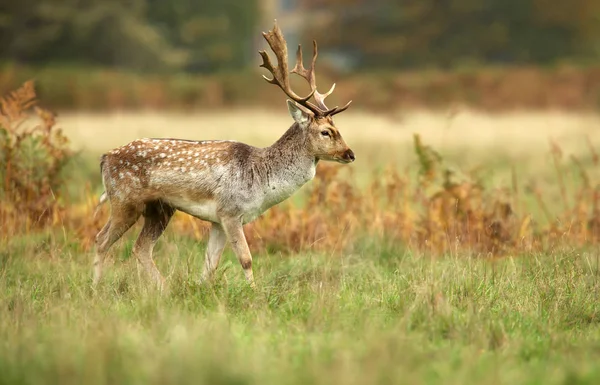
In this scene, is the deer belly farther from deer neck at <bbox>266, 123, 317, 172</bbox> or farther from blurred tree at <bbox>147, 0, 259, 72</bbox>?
blurred tree at <bbox>147, 0, 259, 72</bbox>

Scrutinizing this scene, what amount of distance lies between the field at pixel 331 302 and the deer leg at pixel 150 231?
0.17m

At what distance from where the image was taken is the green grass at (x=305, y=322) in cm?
485

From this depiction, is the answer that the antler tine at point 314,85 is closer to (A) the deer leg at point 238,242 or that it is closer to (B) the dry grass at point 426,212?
(B) the dry grass at point 426,212

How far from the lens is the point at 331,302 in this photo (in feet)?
20.6

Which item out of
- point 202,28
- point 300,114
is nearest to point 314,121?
point 300,114

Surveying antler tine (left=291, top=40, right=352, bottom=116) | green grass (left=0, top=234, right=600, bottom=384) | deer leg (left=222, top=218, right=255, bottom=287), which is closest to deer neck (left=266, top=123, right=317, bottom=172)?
antler tine (left=291, top=40, right=352, bottom=116)

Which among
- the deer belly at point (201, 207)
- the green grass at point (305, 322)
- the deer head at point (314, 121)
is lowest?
the green grass at point (305, 322)

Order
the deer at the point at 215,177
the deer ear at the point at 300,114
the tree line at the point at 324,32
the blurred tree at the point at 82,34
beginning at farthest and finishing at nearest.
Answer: the tree line at the point at 324,32, the blurred tree at the point at 82,34, the deer ear at the point at 300,114, the deer at the point at 215,177

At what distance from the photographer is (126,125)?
2033 centimetres

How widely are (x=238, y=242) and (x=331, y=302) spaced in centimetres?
148

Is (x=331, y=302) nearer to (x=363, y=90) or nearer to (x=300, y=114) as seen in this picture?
(x=300, y=114)

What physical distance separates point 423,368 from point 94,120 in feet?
56.4

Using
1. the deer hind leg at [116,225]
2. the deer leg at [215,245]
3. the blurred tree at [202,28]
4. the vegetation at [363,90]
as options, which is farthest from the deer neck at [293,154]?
the blurred tree at [202,28]

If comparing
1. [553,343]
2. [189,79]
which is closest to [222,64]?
[189,79]
